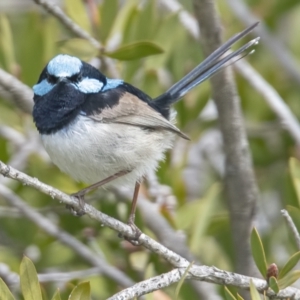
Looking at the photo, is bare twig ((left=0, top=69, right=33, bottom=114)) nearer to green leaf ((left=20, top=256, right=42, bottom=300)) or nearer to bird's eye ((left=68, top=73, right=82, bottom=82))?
bird's eye ((left=68, top=73, right=82, bottom=82))

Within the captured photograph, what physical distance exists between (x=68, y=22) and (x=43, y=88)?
33 centimetres

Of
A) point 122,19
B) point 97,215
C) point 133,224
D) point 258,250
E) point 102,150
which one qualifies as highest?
point 122,19

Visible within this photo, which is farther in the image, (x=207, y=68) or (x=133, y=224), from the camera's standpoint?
(x=207, y=68)

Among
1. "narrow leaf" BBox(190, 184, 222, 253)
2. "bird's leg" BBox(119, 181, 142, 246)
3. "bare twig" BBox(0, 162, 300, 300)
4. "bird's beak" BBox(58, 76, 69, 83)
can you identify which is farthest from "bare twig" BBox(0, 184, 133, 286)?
"bird's beak" BBox(58, 76, 69, 83)

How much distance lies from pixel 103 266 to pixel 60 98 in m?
0.73

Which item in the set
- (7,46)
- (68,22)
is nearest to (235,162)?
(68,22)

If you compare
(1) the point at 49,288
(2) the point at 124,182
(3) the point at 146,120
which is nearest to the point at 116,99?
(3) the point at 146,120

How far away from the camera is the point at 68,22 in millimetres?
3236

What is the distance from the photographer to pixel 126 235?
278cm

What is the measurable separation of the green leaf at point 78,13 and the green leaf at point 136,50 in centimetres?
37

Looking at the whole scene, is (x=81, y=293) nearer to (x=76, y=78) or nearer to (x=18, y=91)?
(x=76, y=78)

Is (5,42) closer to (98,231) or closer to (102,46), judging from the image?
(102,46)

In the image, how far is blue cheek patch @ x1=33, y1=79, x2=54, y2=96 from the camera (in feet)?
10.2

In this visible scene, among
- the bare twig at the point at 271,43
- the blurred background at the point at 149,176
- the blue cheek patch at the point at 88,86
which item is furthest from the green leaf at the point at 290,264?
the bare twig at the point at 271,43
